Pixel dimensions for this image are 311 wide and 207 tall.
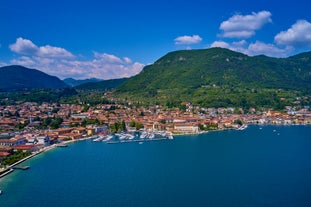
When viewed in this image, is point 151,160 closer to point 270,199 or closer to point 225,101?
point 270,199

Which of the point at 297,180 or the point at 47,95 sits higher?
the point at 47,95

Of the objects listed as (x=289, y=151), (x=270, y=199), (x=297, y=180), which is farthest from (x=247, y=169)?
(x=289, y=151)

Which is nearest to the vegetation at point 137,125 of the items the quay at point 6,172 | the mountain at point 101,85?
the quay at point 6,172

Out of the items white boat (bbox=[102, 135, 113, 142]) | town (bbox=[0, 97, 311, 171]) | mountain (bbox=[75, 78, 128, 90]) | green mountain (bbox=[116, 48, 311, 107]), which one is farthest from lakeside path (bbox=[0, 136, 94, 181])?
mountain (bbox=[75, 78, 128, 90])

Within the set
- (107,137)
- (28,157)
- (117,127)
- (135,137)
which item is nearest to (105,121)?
(117,127)

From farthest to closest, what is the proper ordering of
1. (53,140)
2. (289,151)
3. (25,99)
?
(25,99), (53,140), (289,151)

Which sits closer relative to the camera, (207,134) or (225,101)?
(207,134)

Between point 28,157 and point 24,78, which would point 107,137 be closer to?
point 28,157

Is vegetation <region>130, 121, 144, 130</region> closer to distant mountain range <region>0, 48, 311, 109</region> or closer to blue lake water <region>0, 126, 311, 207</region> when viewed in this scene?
blue lake water <region>0, 126, 311, 207</region>
